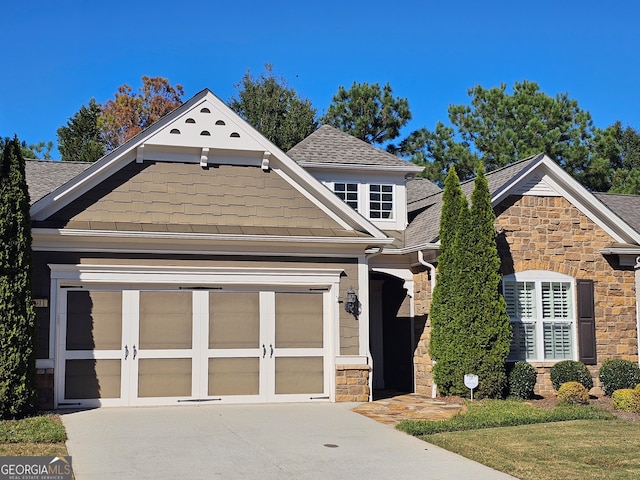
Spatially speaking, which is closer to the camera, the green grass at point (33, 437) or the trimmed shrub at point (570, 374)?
the green grass at point (33, 437)

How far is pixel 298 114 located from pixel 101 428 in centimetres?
A: 2727

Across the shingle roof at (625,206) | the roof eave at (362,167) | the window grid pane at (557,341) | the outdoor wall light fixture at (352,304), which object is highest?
the roof eave at (362,167)

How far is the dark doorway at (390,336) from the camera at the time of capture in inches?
661

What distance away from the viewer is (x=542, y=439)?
10164mm

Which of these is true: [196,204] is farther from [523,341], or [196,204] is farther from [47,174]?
[523,341]

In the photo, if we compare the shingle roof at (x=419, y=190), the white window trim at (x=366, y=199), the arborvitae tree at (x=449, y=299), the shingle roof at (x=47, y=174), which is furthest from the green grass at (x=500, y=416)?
the shingle roof at (x=419, y=190)

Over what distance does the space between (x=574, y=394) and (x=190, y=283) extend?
7.14 m

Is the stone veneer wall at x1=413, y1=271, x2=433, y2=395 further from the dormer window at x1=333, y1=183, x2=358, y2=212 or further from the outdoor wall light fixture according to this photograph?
the dormer window at x1=333, y1=183, x2=358, y2=212

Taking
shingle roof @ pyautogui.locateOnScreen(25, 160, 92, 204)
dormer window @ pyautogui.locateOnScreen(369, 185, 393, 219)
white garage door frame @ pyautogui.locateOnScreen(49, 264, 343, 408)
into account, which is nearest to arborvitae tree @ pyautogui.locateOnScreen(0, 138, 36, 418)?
white garage door frame @ pyautogui.locateOnScreen(49, 264, 343, 408)

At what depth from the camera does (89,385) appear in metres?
13.2

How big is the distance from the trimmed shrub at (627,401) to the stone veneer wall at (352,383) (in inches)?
174

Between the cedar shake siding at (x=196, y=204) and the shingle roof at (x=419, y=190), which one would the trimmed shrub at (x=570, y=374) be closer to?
the cedar shake siding at (x=196, y=204)

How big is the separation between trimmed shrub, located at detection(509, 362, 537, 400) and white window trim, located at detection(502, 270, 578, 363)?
664 mm

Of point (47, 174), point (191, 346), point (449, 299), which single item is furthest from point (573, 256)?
point (47, 174)
